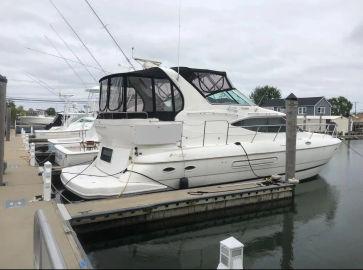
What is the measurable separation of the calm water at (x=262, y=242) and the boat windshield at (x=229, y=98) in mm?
3490

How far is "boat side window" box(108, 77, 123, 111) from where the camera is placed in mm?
10258

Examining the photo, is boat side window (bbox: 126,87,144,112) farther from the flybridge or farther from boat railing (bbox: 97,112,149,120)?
boat railing (bbox: 97,112,149,120)

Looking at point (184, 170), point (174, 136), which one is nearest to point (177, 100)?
point (174, 136)

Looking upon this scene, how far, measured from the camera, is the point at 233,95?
12.0 metres

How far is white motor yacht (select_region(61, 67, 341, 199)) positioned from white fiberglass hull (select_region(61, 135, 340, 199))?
0.08 feet

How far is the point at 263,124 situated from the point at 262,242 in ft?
16.1

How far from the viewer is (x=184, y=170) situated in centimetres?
1011

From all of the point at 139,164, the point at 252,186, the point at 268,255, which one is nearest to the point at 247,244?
the point at 268,255

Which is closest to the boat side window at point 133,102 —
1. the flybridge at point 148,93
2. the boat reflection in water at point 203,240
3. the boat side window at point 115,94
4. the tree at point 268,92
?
the flybridge at point 148,93

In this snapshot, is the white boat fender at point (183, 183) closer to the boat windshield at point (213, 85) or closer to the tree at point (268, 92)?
the boat windshield at point (213, 85)

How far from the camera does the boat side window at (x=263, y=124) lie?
11.7 metres

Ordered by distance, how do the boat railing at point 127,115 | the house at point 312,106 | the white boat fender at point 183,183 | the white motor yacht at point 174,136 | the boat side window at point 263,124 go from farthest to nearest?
the house at point 312,106
the boat side window at point 263,124
the white boat fender at point 183,183
the boat railing at point 127,115
the white motor yacht at point 174,136

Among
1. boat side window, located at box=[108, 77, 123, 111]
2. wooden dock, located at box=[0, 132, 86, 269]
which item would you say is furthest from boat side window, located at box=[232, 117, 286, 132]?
wooden dock, located at box=[0, 132, 86, 269]

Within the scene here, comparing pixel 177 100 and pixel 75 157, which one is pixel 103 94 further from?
pixel 75 157
